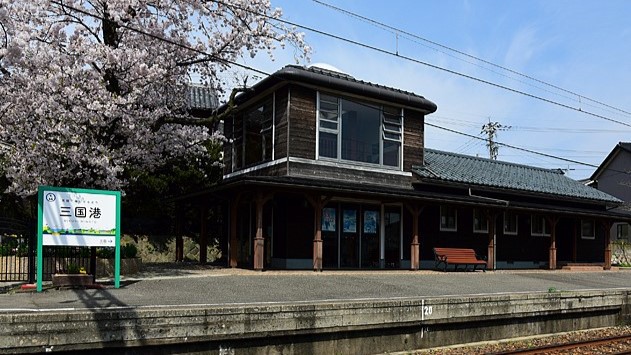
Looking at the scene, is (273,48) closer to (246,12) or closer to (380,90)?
(246,12)

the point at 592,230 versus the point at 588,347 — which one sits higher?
the point at 592,230

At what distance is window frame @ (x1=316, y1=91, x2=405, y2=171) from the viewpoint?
18.9 m

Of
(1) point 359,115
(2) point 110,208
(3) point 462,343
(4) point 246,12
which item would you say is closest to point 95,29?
(4) point 246,12

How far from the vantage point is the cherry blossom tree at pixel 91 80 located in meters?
14.0

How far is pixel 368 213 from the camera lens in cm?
1972

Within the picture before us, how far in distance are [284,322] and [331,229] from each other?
956 cm

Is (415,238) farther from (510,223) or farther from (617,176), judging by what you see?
(617,176)

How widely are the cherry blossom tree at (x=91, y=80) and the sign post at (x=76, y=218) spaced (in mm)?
2946

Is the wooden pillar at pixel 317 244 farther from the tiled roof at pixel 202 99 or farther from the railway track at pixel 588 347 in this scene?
the tiled roof at pixel 202 99

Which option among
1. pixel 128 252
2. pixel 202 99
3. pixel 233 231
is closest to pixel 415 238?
pixel 233 231

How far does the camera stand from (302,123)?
1839 centimetres

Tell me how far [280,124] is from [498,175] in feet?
37.7

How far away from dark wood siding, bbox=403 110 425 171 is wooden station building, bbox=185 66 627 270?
0.17ft

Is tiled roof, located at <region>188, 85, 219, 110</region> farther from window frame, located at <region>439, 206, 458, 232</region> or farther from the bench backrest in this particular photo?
the bench backrest
